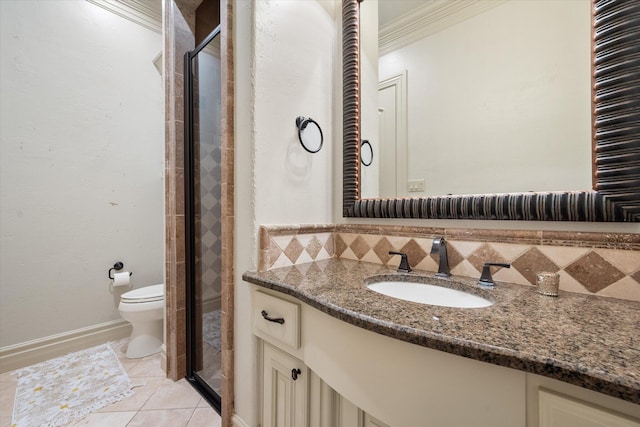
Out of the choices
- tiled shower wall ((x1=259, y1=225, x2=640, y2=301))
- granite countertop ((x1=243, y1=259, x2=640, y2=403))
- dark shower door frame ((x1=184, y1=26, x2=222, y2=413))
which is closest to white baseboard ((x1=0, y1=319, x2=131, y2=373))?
dark shower door frame ((x1=184, y1=26, x2=222, y2=413))

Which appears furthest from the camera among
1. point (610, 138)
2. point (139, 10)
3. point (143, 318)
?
point (139, 10)

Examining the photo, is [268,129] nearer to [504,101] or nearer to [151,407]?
[504,101]

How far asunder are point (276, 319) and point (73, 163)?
203 cm

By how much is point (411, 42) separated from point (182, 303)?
1.80m

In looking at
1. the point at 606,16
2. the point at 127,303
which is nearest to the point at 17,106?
the point at 127,303

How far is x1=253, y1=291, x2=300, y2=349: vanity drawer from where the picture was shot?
0.80m

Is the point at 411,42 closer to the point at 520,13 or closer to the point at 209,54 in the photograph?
the point at 520,13

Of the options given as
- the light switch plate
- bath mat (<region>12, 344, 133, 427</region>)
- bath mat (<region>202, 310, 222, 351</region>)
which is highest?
the light switch plate

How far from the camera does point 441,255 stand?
3.04ft

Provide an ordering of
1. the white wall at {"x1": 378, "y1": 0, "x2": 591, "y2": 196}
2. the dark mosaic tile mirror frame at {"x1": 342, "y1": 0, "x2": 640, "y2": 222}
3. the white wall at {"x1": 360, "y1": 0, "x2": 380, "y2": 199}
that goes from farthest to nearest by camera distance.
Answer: the white wall at {"x1": 360, "y1": 0, "x2": 380, "y2": 199} < the white wall at {"x1": 378, "y1": 0, "x2": 591, "y2": 196} < the dark mosaic tile mirror frame at {"x1": 342, "y1": 0, "x2": 640, "y2": 222}

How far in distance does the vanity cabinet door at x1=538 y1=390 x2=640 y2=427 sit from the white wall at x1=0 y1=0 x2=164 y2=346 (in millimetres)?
2544

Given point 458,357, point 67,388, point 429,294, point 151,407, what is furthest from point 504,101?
point 67,388

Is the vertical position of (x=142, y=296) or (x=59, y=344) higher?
(x=142, y=296)

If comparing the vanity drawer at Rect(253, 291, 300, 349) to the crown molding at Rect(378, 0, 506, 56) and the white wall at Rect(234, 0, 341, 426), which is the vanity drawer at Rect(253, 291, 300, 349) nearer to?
the white wall at Rect(234, 0, 341, 426)
